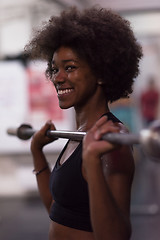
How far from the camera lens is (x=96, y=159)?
1.00 metres

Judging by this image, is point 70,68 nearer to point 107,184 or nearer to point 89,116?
point 89,116

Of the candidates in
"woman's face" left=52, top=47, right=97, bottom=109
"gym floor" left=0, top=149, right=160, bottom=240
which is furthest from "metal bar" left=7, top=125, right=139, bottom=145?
"gym floor" left=0, top=149, right=160, bottom=240

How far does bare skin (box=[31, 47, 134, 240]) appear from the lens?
1.01 meters

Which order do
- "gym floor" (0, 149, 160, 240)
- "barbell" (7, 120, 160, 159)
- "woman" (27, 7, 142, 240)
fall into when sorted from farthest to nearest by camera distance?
1. "gym floor" (0, 149, 160, 240)
2. "woman" (27, 7, 142, 240)
3. "barbell" (7, 120, 160, 159)

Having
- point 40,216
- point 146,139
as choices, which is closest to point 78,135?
point 146,139

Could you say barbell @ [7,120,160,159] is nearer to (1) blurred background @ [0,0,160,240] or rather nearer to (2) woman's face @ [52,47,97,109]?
(2) woman's face @ [52,47,97,109]

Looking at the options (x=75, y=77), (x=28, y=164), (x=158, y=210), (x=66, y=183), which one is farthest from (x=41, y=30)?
(x=28, y=164)

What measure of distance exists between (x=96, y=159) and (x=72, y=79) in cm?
40

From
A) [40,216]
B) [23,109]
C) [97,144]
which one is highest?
[97,144]

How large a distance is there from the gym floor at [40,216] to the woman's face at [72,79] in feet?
7.87

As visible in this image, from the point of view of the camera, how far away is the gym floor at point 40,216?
3686 mm

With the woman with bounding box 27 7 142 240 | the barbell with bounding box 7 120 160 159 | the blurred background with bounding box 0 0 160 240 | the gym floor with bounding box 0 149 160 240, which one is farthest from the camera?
the blurred background with bounding box 0 0 160 240

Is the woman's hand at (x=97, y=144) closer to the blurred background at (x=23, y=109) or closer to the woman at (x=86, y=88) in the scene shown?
the woman at (x=86, y=88)

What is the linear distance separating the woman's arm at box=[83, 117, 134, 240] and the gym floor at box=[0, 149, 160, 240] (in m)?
2.56
